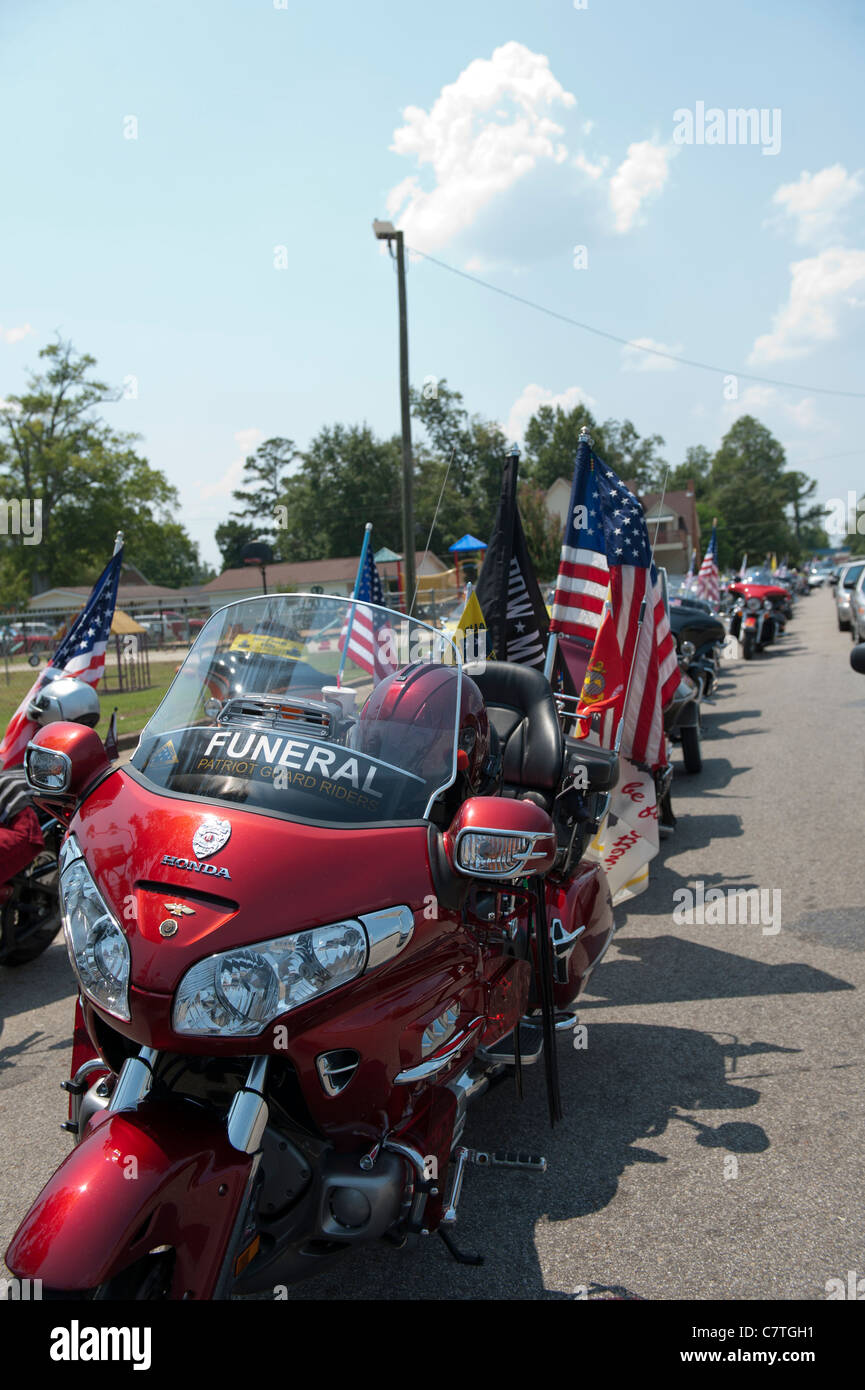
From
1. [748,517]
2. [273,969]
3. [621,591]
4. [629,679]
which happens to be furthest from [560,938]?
[748,517]

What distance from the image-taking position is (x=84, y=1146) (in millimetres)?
2248

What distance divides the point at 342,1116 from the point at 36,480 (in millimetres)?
59638

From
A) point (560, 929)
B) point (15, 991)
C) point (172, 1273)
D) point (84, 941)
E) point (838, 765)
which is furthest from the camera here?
point (838, 765)

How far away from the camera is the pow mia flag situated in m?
7.65

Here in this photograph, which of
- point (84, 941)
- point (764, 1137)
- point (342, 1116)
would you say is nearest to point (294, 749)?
point (84, 941)

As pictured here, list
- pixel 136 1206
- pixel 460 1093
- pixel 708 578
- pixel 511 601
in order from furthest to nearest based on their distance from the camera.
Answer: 1. pixel 708 578
2. pixel 511 601
3. pixel 460 1093
4. pixel 136 1206

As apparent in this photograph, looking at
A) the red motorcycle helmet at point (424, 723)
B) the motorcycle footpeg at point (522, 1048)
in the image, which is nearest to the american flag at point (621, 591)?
the motorcycle footpeg at point (522, 1048)

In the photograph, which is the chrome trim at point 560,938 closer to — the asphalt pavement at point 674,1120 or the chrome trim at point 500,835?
the asphalt pavement at point 674,1120

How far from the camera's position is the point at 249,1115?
7.42ft

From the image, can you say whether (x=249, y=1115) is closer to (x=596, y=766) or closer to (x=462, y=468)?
(x=596, y=766)

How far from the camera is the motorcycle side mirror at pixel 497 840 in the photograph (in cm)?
257

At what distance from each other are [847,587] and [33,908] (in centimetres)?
2427

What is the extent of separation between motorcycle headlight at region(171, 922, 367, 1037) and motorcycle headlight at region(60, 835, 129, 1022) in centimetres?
18
